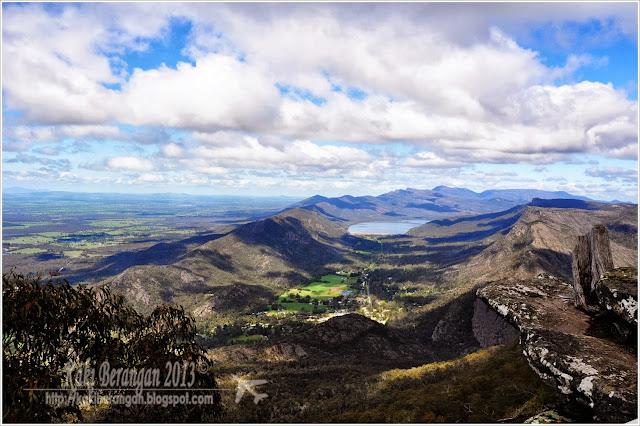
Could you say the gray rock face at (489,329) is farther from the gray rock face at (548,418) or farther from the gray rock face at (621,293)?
Answer: the gray rock face at (548,418)

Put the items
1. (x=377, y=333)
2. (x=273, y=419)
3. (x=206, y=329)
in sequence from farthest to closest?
(x=206, y=329), (x=377, y=333), (x=273, y=419)

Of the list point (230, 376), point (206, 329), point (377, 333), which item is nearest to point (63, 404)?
point (230, 376)

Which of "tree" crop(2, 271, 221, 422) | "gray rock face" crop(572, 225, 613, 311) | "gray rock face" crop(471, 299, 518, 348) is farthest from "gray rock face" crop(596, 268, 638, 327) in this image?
"gray rock face" crop(471, 299, 518, 348)

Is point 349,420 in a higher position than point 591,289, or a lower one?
lower

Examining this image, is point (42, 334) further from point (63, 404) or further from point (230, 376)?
point (230, 376)

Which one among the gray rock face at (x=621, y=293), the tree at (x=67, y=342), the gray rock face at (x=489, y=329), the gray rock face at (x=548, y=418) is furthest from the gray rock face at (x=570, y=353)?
the gray rock face at (x=489, y=329)
